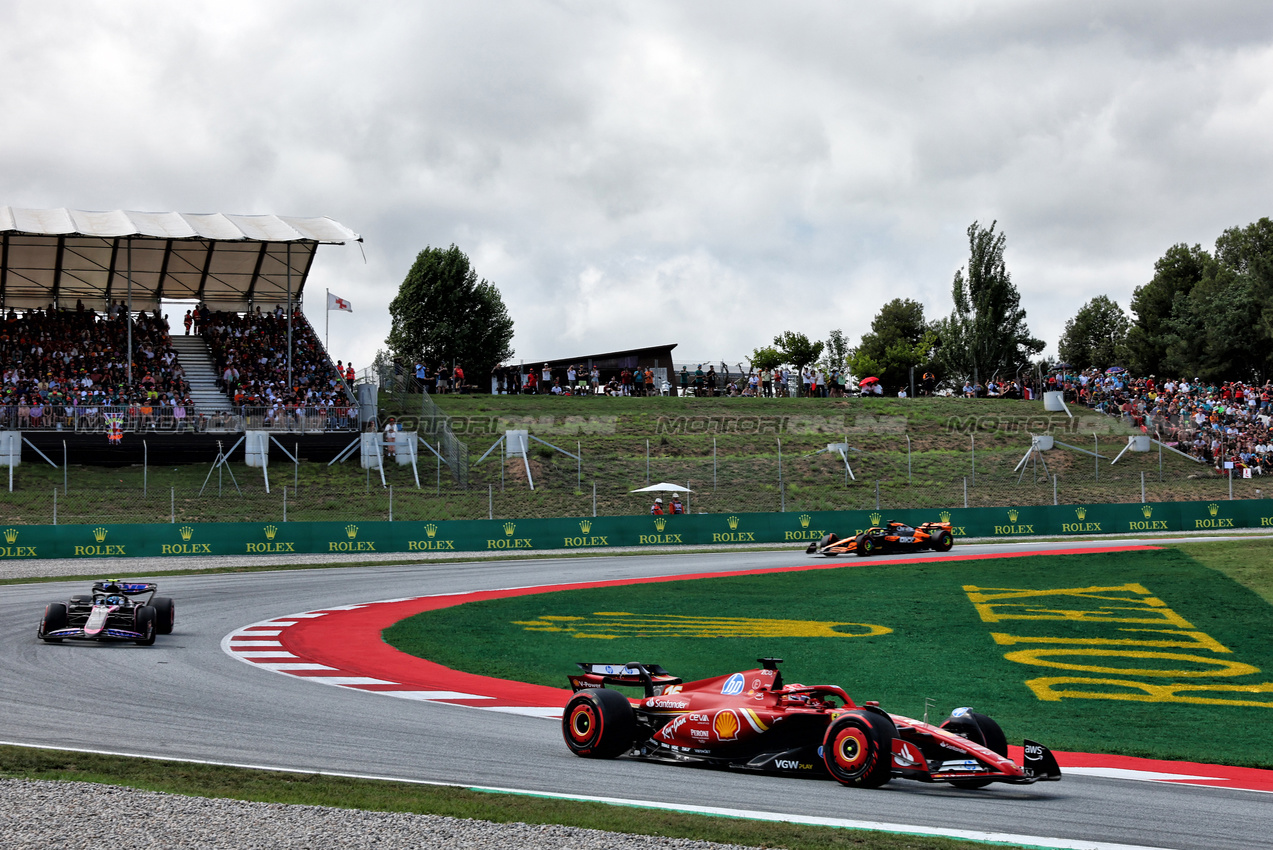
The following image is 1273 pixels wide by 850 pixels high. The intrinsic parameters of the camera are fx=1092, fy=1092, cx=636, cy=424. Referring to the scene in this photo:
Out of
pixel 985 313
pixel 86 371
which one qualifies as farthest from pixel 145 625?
pixel 985 313

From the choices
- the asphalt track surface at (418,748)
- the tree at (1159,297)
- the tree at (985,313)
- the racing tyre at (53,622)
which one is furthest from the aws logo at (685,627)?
the tree at (1159,297)

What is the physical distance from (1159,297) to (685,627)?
78.1 m

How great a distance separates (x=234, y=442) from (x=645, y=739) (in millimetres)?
33103

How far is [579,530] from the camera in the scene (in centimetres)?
3444

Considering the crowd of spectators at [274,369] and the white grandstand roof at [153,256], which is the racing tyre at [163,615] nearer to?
the crowd of spectators at [274,369]

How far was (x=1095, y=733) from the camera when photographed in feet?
35.3

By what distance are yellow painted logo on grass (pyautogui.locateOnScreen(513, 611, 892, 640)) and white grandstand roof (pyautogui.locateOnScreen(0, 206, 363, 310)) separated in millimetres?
29425

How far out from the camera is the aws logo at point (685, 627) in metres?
17.3

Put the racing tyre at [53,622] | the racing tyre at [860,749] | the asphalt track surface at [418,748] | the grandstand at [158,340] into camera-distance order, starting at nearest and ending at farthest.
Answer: the asphalt track surface at [418,748] → the racing tyre at [860,749] → the racing tyre at [53,622] → the grandstand at [158,340]

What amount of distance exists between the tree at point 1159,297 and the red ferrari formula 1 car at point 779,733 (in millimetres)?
83389

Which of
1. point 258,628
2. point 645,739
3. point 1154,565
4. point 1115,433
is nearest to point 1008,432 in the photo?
point 1115,433

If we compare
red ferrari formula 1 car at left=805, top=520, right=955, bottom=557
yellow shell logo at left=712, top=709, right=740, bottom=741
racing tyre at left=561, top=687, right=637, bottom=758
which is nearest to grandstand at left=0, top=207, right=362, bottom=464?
red ferrari formula 1 car at left=805, top=520, right=955, bottom=557

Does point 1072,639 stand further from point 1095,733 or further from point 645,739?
point 645,739

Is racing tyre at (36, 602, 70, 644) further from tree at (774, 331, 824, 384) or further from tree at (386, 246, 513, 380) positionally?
tree at (774, 331, 824, 384)
